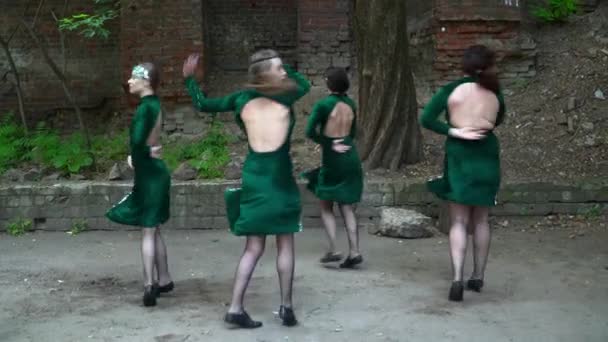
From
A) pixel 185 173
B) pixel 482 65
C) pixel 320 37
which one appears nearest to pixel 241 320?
pixel 482 65

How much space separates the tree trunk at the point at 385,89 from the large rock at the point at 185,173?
6.75ft

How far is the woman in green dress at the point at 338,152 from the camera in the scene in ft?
22.4

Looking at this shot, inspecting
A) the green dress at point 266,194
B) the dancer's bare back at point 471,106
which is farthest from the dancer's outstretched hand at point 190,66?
the dancer's bare back at point 471,106

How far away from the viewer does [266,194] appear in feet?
17.1

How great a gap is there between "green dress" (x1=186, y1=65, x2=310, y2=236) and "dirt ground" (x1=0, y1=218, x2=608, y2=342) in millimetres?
710

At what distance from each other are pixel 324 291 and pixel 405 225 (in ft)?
7.34

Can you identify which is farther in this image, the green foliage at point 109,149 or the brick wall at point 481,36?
the brick wall at point 481,36

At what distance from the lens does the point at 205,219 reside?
9.02 m

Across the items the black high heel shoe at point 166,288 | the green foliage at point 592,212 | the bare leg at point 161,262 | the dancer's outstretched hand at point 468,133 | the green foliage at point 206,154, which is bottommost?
the black high heel shoe at point 166,288

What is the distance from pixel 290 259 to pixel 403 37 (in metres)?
4.87

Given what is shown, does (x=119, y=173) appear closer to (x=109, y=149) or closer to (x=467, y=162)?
(x=109, y=149)

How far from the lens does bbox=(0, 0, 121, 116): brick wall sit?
12.9 meters

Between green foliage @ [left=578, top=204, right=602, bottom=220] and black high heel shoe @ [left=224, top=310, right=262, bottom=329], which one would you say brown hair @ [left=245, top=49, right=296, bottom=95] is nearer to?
black high heel shoe @ [left=224, top=310, right=262, bottom=329]

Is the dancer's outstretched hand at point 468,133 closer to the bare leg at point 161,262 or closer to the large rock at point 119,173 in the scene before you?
the bare leg at point 161,262
